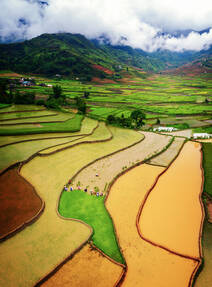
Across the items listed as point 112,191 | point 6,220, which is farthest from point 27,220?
point 112,191

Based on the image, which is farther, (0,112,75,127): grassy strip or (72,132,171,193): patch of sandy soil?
(0,112,75,127): grassy strip

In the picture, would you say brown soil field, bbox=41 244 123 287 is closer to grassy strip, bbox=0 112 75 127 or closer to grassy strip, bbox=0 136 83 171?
grassy strip, bbox=0 136 83 171

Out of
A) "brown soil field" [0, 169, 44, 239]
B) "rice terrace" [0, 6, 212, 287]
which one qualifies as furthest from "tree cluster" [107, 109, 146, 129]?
"brown soil field" [0, 169, 44, 239]

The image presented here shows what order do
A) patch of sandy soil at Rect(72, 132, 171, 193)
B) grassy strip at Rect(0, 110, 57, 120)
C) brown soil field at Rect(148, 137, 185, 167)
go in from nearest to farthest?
patch of sandy soil at Rect(72, 132, 171, 193)
brown soil field at Rect(148, 137, 185, 167)
grassy strip at Rect(0, 110, 57, 120)

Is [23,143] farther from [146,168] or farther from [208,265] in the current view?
[208,265]

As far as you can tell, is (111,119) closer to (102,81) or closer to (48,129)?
(48,129)

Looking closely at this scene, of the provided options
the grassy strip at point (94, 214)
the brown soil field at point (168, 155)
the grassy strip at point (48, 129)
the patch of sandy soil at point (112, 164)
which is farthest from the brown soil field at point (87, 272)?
the grassy strip at point (48, 129)

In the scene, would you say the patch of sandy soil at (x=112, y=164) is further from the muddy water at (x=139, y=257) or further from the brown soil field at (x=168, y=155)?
the muddy water at (x=139, y=257)
